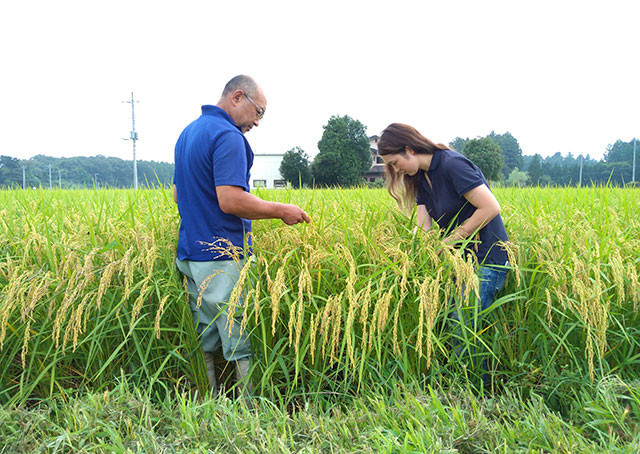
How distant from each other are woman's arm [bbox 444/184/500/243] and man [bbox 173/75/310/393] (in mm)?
955

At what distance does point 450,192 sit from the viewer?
8.64 feet

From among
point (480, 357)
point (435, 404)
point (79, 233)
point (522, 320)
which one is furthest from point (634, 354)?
point (79, 233)

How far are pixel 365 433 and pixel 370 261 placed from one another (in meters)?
1.03

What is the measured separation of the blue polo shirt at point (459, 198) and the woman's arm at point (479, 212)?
0.05 meters

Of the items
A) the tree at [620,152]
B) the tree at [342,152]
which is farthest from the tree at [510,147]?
the tree at [342,152]

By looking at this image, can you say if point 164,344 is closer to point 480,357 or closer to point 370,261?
point 370,261

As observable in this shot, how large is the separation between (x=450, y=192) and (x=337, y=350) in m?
1.24

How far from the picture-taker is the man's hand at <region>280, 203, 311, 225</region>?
247cm

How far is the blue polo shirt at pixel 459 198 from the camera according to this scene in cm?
250

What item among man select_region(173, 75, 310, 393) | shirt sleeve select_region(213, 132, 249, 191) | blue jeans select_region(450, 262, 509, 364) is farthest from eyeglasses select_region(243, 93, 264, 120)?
blue jeans select_region(450, 262, 509, 364)

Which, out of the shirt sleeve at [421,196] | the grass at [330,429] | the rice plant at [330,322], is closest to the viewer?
the grass at [330,429]

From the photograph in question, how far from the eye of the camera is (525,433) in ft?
5.82

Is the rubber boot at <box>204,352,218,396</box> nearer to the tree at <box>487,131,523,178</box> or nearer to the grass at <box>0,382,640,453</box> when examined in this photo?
the grass at <box>0,382,640,453</box>

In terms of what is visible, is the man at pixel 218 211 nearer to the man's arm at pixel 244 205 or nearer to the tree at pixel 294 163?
the man's arm at pixel 244 205
